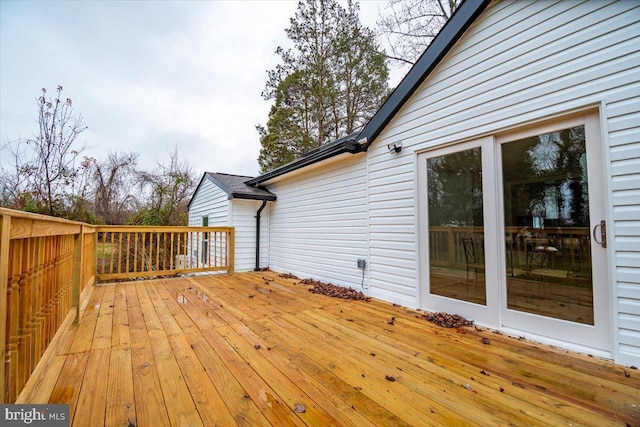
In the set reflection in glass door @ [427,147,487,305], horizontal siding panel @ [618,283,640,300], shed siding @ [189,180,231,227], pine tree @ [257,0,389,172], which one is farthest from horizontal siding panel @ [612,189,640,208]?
pine tree @ [257,0,389,172]

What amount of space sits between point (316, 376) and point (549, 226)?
94.9 inches

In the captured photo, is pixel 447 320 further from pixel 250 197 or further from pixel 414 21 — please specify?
pixel 414 21

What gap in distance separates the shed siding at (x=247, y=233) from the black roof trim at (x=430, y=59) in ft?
12.2

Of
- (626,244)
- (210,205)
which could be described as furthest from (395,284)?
(210,205)

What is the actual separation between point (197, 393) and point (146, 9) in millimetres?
7965

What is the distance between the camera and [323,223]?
206 inches

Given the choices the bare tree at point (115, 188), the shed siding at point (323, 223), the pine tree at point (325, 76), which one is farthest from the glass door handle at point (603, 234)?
the bare tree at point (115, 188)

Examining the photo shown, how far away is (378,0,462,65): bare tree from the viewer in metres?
7.07

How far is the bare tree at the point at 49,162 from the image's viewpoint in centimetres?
532

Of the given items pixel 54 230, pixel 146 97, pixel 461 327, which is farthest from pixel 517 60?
pixel 146 97

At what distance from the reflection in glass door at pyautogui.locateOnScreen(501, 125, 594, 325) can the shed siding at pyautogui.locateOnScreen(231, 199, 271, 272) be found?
211 inches

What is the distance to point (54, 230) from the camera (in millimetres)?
1902

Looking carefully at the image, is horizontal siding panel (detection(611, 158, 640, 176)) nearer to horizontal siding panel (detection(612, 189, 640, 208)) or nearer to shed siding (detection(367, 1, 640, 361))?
shed siding (detection(367, 1, 640, 361))

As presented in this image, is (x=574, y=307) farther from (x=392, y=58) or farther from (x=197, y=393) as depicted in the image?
(x=392, y=58)
